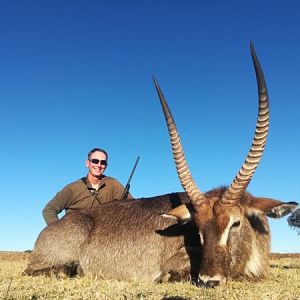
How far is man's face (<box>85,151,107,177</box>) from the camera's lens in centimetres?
A: 999

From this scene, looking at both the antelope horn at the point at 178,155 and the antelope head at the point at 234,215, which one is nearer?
the antelope head at the point at 234,215

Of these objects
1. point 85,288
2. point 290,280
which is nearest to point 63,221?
point 85,288

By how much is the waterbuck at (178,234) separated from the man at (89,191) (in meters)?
1.17

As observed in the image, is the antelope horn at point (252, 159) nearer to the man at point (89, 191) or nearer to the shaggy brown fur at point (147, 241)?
the shaggy brown fur at point (147, 241)

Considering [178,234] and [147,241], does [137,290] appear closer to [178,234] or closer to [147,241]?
[178,234]

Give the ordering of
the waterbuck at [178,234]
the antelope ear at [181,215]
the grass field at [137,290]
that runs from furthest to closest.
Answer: the antelope ear at [181,215], the waterbuck at [178,234], the grass field at [137,290]

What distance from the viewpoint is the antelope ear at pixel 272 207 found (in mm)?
6501

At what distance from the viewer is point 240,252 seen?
6613mm

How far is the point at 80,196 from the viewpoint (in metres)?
9.83

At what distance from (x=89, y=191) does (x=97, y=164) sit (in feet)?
1.85

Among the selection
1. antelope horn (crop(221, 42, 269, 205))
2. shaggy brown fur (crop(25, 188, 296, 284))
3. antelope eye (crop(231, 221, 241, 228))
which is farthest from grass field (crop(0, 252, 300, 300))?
antelope horn (crop(221, 42, 269, 205))

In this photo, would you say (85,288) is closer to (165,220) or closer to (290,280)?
(165,220)

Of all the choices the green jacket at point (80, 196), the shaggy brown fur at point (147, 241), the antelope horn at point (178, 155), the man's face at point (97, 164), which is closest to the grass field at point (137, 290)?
the shaggy brown fur at point (147, 241)

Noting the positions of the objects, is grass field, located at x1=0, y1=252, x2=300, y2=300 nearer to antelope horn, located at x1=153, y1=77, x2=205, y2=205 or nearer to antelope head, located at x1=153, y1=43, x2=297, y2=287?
antelope head, located at x1=153, y1=43, x2=297, y2=287
